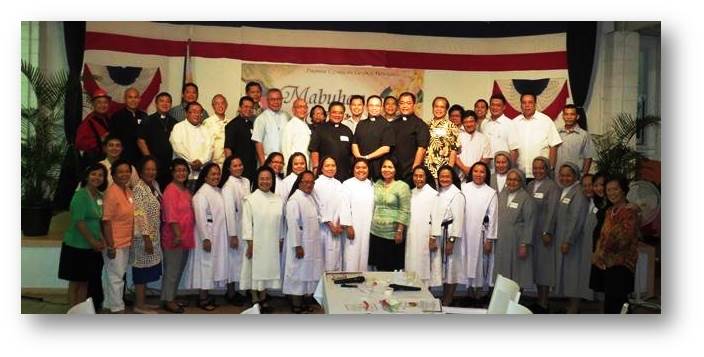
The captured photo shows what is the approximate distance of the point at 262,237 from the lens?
564cm

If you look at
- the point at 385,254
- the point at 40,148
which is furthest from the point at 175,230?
the point at 385,254

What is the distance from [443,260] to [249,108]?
158 centimetres

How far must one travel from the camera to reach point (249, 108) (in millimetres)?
5562

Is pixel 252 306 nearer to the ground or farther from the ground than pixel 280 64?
nearer to the ground

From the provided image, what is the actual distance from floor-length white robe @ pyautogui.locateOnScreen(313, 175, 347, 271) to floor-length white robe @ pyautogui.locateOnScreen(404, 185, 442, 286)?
443mm

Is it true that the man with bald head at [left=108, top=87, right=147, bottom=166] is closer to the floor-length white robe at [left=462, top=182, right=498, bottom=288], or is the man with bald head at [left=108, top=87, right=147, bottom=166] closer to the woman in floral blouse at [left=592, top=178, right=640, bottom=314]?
the floor-length white robe at [left=462, top=182, right=498, bottom=288]

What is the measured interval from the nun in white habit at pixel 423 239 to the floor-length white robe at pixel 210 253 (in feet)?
3.87

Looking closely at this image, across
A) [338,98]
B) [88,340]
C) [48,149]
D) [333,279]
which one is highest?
[338,98]

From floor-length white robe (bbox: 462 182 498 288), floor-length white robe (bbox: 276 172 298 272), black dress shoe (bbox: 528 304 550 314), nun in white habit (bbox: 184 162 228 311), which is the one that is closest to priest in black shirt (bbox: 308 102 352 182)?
floor-length white robe (bbox: 276 172 298 272)

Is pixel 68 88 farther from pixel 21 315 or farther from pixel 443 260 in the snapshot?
pixel 443 260

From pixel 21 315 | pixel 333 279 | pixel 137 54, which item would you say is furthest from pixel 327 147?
pixel 21 315

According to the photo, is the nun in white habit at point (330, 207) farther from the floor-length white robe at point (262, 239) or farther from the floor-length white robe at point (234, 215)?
the floor-length white robe at point (234, 215)

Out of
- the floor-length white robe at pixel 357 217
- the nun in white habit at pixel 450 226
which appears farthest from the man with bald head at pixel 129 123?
the nun in white habit at pixel 450 226

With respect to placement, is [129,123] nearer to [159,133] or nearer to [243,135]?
[159,133]
